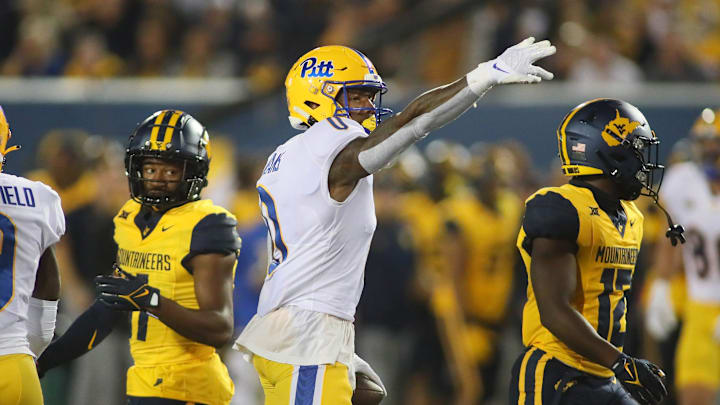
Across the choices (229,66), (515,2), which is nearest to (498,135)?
(515,2)

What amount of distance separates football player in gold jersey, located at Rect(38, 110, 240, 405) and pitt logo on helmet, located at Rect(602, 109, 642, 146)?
163 centimetres

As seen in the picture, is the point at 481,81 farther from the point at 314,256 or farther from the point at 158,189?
the point at 158,189

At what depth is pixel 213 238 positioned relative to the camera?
4742 millimetres

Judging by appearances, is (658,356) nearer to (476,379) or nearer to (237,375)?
(476,379)

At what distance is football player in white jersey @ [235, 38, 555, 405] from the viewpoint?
416 centimetres

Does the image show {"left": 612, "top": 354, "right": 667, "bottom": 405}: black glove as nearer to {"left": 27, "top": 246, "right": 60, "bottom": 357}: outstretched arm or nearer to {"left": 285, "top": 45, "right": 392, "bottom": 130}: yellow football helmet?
{"left": 285, "top": 45, "right": 392, "bottom": 130}: yellow football helmet

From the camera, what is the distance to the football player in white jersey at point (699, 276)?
7.42 metres

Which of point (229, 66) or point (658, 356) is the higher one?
point (229, 66)

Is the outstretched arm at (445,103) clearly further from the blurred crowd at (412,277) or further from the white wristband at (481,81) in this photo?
the blurred crowd at (412,277)

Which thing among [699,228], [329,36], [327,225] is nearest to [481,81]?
[327,225]

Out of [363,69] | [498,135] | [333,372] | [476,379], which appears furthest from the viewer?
[498,135]

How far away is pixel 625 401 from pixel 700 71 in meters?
7.89

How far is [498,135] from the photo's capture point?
1120 centimetres

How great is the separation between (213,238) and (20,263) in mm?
817
